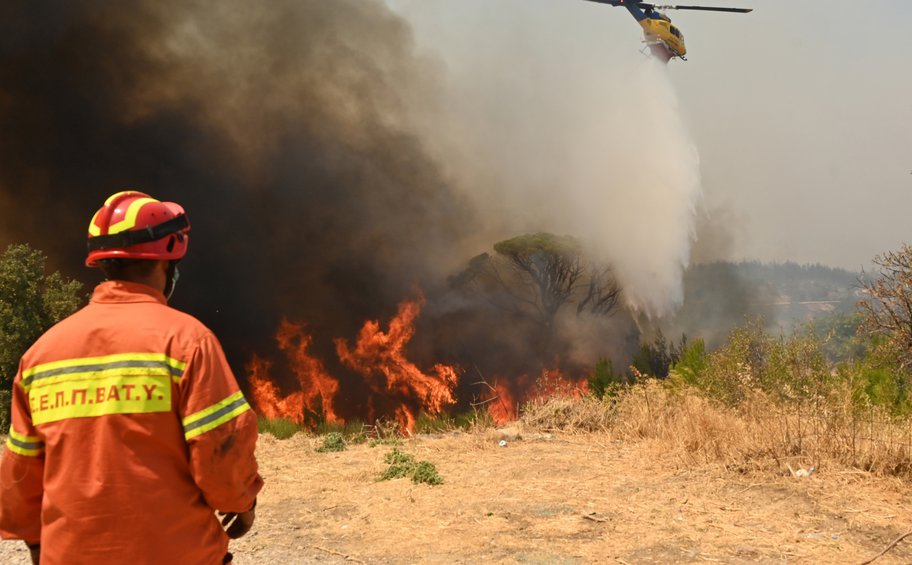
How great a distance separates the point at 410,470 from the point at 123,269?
5570 millimetres

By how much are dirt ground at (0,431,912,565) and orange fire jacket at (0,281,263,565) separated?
3118 millimetres

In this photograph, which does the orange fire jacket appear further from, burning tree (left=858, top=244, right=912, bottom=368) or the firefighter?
burning tree (left=858, top=244, right=912, bottom=368)

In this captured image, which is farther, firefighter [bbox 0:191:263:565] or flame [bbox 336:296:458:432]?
flame [bbox 336:296:458:432]

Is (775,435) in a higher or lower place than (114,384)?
lower

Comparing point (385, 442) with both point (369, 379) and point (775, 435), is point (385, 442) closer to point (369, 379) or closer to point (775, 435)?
point (775, 435)

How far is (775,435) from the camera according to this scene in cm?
679

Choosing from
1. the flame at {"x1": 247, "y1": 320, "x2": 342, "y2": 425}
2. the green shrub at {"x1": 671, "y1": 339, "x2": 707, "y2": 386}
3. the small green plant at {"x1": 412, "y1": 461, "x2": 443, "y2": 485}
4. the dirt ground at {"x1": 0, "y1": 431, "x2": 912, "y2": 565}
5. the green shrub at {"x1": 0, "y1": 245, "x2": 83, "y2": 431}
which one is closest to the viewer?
the dirt ground at {"x1": 0, "y1": 431, "x2": 912, "y2": 565}

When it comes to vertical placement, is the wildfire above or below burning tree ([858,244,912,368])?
below

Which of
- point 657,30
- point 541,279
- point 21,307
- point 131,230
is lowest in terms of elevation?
point 21,307

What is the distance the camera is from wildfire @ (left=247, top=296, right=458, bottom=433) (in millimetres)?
20203

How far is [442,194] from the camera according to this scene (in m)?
27.5

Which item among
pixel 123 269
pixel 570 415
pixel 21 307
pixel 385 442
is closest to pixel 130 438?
pixel 123 269

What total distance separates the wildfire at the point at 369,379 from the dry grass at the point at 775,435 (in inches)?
486

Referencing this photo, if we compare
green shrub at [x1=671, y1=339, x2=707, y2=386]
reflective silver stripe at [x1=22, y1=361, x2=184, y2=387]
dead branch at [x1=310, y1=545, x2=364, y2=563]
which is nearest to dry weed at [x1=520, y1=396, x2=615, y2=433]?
green shrub at [x1=671, y1=339, x2=707, y2=386]
